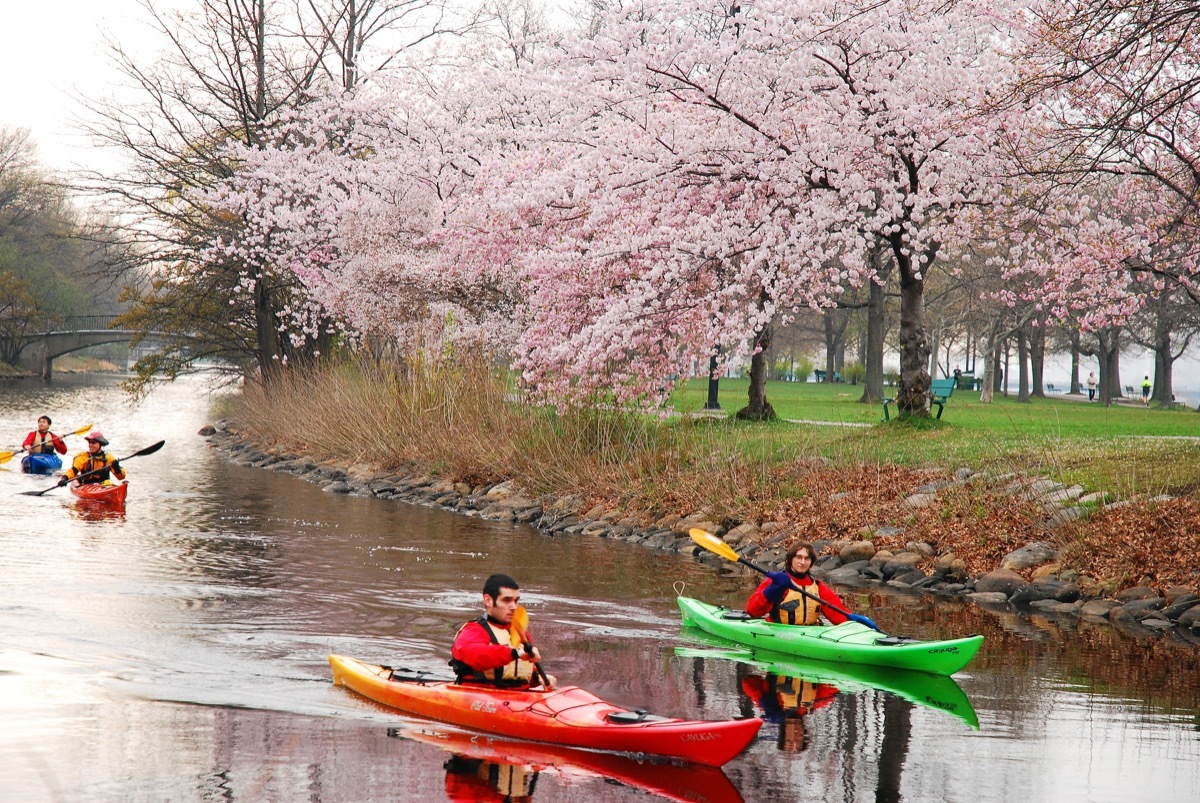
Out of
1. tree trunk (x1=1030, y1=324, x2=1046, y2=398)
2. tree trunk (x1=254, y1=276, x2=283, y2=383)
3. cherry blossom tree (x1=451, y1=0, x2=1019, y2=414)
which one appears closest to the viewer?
cherry blossom tree (x1=451, y1=0, x2=1019, y2=414)

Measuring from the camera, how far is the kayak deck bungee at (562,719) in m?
6.68

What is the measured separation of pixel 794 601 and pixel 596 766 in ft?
12.0

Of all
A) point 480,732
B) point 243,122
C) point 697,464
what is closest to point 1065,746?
point 480,732

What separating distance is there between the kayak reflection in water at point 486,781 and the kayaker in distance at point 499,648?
68 cm

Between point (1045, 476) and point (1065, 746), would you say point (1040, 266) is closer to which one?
point (1045, 476)

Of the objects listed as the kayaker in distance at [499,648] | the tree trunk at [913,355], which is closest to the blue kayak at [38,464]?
the tree trunk at [913,355]

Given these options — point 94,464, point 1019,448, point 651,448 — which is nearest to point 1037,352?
point 1019,448

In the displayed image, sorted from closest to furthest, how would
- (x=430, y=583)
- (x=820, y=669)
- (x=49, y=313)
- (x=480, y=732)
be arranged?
(x=480, y=732) → (x=820, y=669) → (x=430, y=583) → (x=49, y=313)

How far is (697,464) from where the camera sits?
1695 cm

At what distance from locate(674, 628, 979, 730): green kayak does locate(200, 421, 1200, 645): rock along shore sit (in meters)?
3.11

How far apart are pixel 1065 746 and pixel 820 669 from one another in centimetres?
239

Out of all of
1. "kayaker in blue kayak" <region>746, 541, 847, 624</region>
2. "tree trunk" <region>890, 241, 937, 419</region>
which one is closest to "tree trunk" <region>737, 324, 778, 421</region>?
"tree trunk" <region>890, 241, 937, 419</region>

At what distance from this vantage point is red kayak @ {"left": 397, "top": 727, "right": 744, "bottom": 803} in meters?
6.50

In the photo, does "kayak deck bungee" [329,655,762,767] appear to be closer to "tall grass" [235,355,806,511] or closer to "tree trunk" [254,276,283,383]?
"tall grass" [235,355,806,511]
